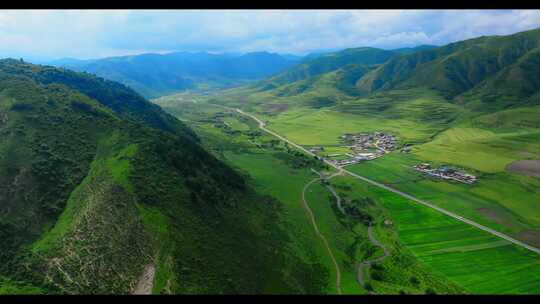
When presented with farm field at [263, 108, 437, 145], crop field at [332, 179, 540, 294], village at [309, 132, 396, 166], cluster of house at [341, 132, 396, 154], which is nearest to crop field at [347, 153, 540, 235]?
crop field at [332, 179, 540, 294]

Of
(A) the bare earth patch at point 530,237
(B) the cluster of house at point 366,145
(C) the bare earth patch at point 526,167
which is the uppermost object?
(B) the cluster of house at point 366,145

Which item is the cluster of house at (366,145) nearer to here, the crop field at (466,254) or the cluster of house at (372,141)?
Answer: the cluster of house at (372,141)

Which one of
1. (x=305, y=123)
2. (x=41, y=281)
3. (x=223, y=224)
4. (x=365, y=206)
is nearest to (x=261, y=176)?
(x=365, y=206)

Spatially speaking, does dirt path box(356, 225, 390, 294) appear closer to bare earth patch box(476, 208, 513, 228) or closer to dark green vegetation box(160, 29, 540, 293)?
dark green vegetation box(160, 29, 540, 293)

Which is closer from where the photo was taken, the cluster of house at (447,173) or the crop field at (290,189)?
the crop field at (290,189)

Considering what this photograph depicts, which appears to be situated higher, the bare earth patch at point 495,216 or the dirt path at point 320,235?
the dirt path at point 320,235

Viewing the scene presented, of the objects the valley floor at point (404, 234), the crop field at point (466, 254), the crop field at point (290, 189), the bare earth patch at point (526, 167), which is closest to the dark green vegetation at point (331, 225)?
the crop field at point (290, 189)

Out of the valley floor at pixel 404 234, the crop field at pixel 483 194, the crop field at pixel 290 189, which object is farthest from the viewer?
the crop field at pixel 483 194
